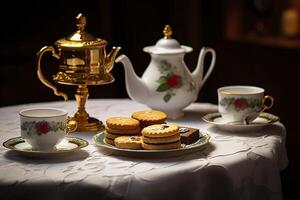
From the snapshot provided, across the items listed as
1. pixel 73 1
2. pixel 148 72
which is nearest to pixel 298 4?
pixel 73 1

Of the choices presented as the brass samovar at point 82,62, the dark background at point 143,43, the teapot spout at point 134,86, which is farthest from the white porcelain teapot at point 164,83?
the dark background at point 143,43

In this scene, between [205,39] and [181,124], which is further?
[205,39]

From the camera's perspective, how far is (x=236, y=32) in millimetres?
4293

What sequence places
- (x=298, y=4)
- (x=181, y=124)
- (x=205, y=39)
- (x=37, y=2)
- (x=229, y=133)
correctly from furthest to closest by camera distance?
(x=298, y=4)
(x=205, y=39)
(x=37, y=2)
(x=181, y=124)
(x=229, y=133)

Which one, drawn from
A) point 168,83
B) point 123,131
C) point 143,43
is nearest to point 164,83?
point 168,83

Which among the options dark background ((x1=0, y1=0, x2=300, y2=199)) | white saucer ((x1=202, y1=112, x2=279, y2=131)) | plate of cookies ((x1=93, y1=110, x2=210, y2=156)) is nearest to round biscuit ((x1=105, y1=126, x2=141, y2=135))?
plate of cookies ((x1=93, y1=110, x2=210, y2=156))

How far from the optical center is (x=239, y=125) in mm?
1601

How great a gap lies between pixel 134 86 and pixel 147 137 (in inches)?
15.2

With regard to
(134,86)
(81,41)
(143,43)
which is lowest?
(143,43)

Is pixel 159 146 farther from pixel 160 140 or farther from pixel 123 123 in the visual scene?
pixel 123 123

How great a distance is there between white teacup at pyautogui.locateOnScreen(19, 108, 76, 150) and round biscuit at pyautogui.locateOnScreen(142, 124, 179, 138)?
0.17 metres

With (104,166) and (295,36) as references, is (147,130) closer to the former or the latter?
(104,166)

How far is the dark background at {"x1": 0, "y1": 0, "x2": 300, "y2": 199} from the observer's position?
11.7 ft

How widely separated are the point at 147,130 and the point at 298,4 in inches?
119
